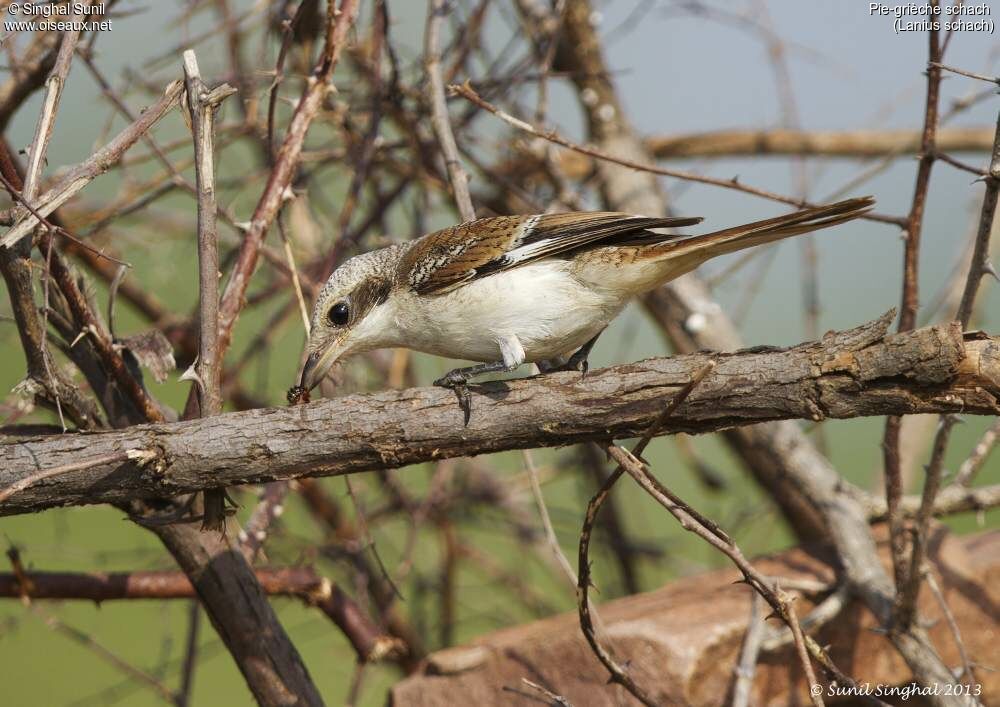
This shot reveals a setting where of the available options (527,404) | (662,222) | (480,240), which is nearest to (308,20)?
(480,240)

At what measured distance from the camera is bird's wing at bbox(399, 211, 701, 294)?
381 cm

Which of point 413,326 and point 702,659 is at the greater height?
point 413,326

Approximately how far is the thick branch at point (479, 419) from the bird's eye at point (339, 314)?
1.21m

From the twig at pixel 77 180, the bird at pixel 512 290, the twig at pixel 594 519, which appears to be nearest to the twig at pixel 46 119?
the twig at pixel 77 180

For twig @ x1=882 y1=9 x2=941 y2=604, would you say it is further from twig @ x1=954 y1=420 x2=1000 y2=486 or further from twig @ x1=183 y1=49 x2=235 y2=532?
twig @ x1=183 y1=49 x2=235 y2=532

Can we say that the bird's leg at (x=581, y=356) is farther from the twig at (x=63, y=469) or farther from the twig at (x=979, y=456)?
Result: the twig at (x=63, y=469)

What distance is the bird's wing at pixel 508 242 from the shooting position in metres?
3.81

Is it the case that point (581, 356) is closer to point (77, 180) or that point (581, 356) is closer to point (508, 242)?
point (508, 242)

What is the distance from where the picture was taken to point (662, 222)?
3.62 m

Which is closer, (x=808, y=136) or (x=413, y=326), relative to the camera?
(x=413, y=326)

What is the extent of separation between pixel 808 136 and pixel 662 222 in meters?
3.51

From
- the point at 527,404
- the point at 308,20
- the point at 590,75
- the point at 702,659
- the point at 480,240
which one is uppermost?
the point at 308,20

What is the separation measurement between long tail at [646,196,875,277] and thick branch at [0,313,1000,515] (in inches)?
A: 21.9

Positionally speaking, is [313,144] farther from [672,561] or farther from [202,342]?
[672,561]
